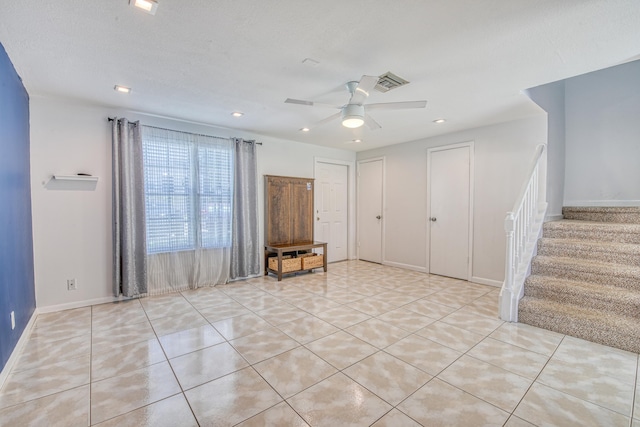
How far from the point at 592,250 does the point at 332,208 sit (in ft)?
12.8

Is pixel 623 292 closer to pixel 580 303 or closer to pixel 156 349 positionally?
pixel 580 303

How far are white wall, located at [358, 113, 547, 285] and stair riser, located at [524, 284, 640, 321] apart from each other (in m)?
1.15

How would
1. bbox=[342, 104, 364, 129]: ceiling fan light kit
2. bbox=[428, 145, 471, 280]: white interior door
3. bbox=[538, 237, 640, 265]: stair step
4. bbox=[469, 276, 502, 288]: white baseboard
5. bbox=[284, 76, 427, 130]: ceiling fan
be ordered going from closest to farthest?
bbox=[284, 76, 427, 130]: ceiling fan, bbox=[342, 104, 364, 129]: ceiling fan light kit, bbox=[538, 237, 640, 265]: stair step, bbox=[469, 276, 502, 288]: white baseboard, bbox=[428, 145, 471, 280]: white interior door

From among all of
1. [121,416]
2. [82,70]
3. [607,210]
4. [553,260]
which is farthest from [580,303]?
[82,70]

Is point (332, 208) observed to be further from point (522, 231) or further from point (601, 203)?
point (601, 203)

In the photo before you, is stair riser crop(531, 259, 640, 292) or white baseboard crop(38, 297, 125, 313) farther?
white baseboard crop(38, 297, 125, 313)

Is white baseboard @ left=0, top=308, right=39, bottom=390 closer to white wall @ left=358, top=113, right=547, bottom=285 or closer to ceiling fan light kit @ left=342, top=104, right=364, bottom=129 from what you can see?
ceiling fan light kit @ left=342, top=104, right=364, bottom=129

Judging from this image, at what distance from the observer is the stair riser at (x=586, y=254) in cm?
289

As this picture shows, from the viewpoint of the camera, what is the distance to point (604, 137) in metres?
4.00

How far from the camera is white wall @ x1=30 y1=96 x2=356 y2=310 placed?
316cm

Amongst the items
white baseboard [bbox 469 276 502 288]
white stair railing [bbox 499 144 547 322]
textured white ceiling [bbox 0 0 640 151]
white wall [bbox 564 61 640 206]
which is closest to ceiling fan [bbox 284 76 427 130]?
textured white ceiling [bbox 0 0 640 151]

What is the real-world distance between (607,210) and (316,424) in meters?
4.38

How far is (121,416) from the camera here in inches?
64.4

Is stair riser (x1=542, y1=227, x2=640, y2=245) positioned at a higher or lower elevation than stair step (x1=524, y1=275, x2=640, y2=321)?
higher
